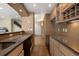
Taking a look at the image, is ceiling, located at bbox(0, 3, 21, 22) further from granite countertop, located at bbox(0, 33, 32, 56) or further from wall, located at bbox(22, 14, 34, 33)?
granite countertop, located at bbox(0, 33, 32, 56)

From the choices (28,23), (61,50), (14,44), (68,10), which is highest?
(68,10)

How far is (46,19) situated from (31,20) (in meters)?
1.01

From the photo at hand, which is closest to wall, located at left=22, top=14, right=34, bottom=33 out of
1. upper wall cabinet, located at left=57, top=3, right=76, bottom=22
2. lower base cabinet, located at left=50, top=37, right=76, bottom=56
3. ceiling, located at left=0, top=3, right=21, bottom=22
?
ceiling, located at left=0, top=3, right=21, bottom=22

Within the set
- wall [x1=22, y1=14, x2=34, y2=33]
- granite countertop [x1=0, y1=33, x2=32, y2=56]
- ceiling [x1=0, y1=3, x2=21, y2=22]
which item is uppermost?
ceiling [x1=0, y1=3, x2=21, y2=22]

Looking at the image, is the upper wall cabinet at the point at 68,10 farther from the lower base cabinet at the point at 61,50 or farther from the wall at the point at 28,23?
the wall at the point at 28,23

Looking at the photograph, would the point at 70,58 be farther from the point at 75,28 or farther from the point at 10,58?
the point at 75,28

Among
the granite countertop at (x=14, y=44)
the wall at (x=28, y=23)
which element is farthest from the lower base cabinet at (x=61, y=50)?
the wall at (x=28, y=23)

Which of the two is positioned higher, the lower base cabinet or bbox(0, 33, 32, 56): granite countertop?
bbox(0, 33, 32, 56): granite countertop

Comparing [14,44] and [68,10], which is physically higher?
[68,10]

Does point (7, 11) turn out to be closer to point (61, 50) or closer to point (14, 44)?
point (14, 44)

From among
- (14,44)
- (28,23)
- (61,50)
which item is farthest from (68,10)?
(28,23)

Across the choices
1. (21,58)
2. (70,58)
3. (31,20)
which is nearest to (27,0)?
(21,58)

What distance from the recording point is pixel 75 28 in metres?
3.53

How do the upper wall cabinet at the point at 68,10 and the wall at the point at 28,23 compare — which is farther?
the wall at the point at 28,23
